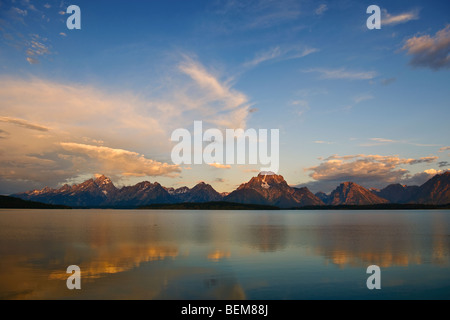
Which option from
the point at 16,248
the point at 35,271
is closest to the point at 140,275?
the point at 35,271

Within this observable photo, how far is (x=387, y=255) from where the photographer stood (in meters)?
50.2

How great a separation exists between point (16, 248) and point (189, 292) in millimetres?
42063

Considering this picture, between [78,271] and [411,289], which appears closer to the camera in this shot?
[411,289]

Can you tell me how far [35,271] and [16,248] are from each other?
2357 centimetres
